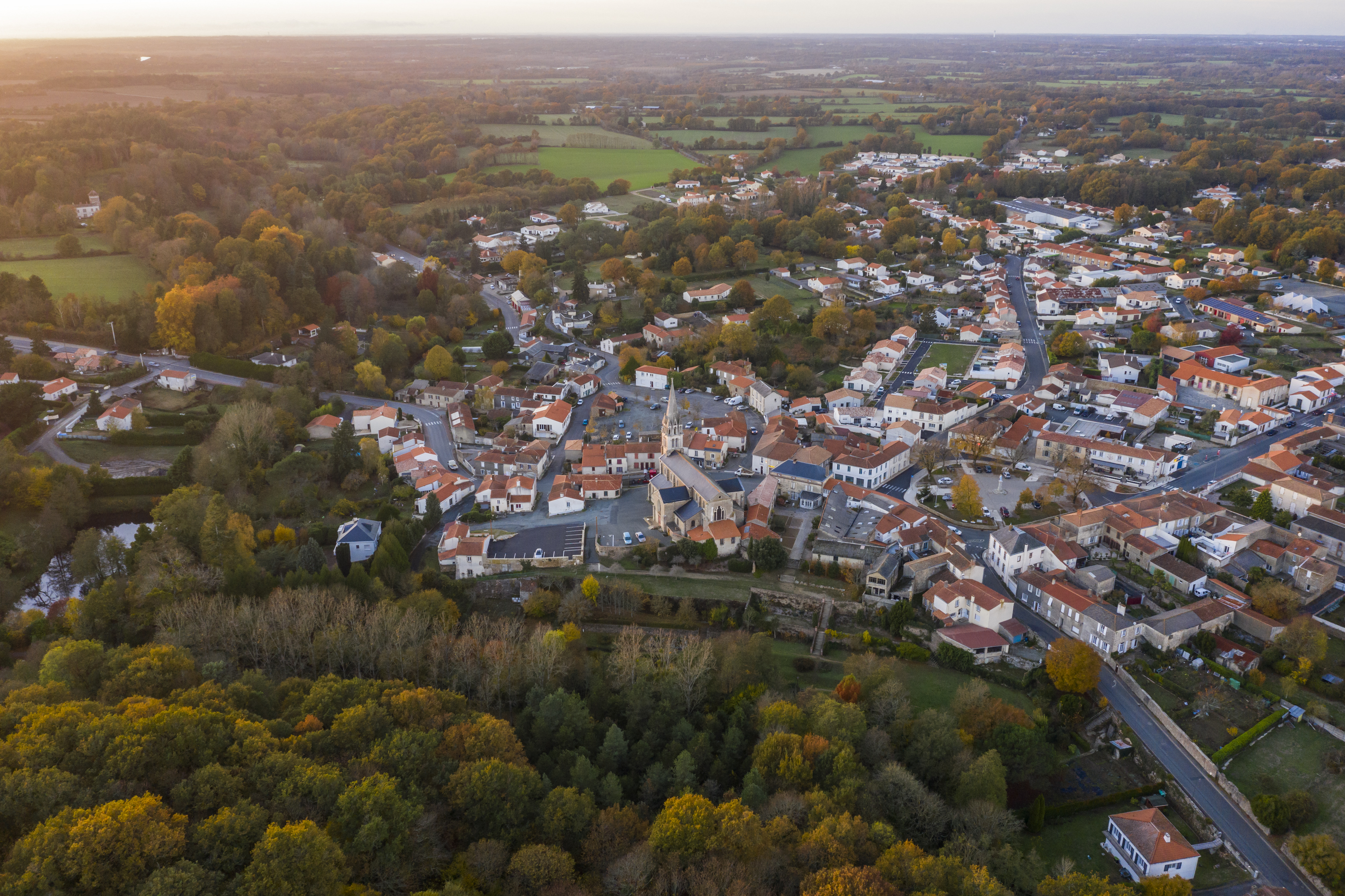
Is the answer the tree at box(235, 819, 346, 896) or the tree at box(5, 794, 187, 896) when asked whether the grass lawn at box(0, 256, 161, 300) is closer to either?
the tree at box(5, 794, 187, 896)

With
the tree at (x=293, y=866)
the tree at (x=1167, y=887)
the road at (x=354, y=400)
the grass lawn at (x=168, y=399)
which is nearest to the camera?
the tree at (x=293, y=866)

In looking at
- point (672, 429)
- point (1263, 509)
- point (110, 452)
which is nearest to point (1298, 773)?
point (1263, 509)

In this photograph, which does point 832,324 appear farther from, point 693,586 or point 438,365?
point 693,586

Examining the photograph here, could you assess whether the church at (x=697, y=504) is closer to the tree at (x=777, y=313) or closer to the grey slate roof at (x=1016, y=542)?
the grey slate roof at (x=1016, y=542)

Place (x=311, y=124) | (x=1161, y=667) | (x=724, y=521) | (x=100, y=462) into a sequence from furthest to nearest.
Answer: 1. (x=311, y=124)
2. (x=100, y=462)
3. (x=724, y=521)
4. (x=1161, y=667)

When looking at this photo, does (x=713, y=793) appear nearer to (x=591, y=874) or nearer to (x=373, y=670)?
(x=591, y=874)

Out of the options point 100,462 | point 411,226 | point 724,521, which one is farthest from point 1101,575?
point 411,226

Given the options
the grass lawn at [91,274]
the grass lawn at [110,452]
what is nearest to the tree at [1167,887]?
the grass lawn at [110,452]
